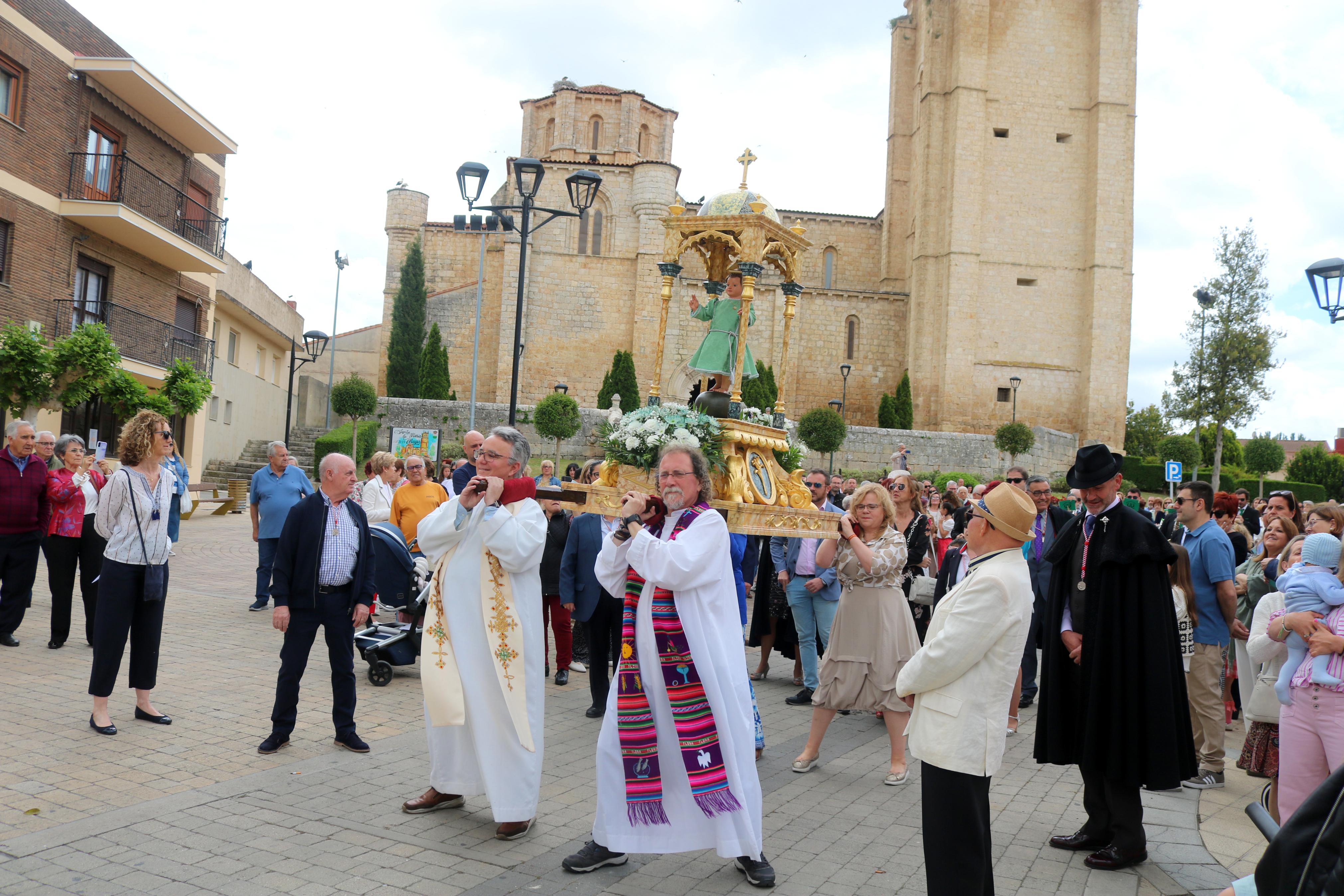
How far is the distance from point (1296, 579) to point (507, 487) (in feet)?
13.0

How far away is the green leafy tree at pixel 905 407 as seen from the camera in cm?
4056

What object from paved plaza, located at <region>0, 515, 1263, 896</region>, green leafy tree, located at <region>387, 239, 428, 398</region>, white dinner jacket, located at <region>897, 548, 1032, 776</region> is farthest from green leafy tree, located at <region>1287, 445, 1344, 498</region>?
white dinner jacket, located at <region>897, 548, 1032, 776</region>

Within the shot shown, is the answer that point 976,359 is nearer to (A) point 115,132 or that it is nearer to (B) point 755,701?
(A) point 115,132

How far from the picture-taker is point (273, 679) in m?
7.78

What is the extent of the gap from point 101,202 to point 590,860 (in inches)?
819

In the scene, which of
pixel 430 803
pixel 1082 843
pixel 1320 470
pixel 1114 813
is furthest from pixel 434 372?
pixel 1320 470

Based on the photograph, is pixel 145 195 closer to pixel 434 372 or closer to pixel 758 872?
pixel 434 372

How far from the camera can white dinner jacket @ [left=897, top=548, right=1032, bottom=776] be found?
3.58 metres

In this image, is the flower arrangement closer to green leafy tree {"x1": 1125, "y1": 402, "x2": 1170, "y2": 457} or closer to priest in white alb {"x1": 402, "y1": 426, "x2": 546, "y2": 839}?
priest in white alb {"x1": 402, "y1": 426, "x2": 546, "y2": 839}

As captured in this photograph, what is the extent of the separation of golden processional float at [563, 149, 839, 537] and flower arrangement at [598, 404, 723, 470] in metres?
0.12

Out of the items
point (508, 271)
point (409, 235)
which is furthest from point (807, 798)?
point (409, 235)

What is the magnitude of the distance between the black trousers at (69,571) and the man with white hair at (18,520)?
193 mm

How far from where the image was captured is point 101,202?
65.4 feet

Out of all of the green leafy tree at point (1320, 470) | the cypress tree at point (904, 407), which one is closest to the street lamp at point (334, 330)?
the cypress tree at point (904, 407)
